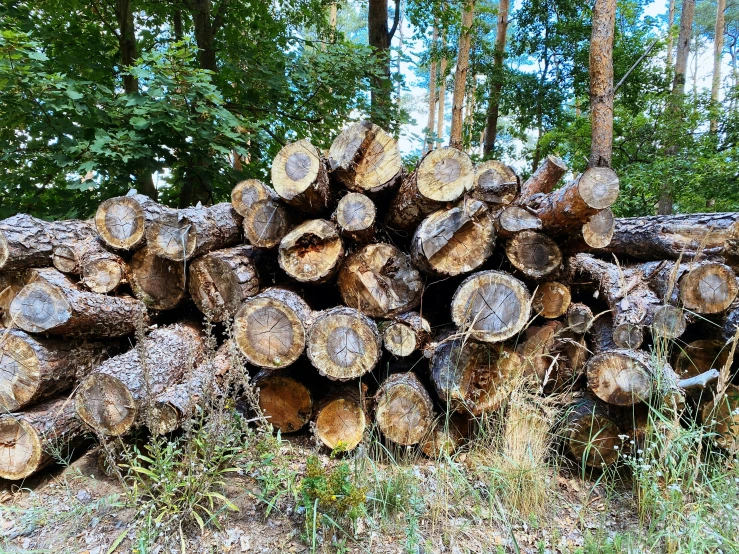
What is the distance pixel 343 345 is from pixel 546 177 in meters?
2.06

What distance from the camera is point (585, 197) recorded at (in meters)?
2.43

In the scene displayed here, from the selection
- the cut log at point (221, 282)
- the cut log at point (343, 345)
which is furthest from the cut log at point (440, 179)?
the cut log at point (221, 282)

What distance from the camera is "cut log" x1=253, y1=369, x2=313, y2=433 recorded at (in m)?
2.73

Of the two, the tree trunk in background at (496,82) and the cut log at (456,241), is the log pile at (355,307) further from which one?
the tree trunk in background at (496,82)

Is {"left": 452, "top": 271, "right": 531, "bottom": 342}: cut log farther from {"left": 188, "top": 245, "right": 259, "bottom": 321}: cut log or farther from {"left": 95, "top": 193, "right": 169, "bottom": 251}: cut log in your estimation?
{"left": 95, "top": 193, "right": 169, "bottom": 251}: cut log

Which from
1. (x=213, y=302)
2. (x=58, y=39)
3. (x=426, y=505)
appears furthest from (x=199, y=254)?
(x=58, y=39)

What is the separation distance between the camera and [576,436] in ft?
8.10

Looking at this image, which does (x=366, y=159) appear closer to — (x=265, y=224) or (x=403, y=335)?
(x=265, y=224)

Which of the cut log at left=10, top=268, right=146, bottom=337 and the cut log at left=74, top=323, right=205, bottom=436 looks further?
the cut log at left=10, top=268, right=146, bottom=337

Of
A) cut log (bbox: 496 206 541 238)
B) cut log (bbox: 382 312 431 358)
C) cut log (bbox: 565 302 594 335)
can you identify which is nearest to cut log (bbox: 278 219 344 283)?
cut log (bbox: 382 312 431 358)

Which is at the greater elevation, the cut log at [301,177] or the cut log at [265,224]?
the cut log at [301,177]

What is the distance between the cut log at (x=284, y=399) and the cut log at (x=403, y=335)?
63cm

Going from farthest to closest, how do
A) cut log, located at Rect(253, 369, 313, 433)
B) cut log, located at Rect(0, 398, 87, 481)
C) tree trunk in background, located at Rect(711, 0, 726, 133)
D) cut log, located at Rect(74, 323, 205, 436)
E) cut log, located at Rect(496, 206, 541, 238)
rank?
tree trunk in background, located at Rect(711, 0, 726, 133), cut log, located at Rect(253, 369, 313, 433), cut log, located at Rect(496, 206, 541, 238), cut log, located at Rect(0, 398, 87, 481), cut log, located at Rect(74, 323, 205, 436)

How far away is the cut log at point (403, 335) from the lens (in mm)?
2574
